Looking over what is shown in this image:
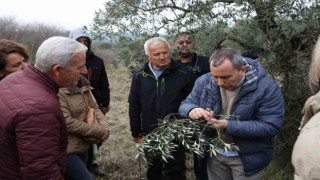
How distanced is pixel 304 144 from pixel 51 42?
1566 mm

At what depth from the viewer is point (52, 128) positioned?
208cm

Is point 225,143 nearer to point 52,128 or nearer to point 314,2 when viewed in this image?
point 52,128

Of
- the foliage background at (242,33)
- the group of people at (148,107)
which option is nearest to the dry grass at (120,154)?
the foliage background at (242,33)

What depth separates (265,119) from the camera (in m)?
Answer: 2.90

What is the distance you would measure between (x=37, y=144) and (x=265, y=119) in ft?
5.79

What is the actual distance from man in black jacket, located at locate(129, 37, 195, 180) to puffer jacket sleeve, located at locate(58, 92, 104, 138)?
766 mm

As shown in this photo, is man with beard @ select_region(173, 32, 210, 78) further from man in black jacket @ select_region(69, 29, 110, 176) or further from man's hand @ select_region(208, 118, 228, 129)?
man's hand @ select_region(208, 118, 228, 129)

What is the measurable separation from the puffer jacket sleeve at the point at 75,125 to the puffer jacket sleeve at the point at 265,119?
49.8 inches

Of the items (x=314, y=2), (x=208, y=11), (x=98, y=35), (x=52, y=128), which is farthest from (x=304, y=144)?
(x=98, y=35)

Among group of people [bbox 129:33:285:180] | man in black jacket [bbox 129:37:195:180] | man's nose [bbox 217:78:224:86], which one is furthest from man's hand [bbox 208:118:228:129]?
man in black jacket [bbox 129:37:195:180]

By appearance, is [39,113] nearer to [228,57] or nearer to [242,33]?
[228,57]

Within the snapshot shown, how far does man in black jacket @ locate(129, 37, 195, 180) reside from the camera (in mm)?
3848

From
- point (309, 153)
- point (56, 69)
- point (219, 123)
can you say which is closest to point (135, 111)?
point (219, 123)

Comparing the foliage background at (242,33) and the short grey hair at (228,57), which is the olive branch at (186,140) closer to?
the short grey hair at (228,57)
